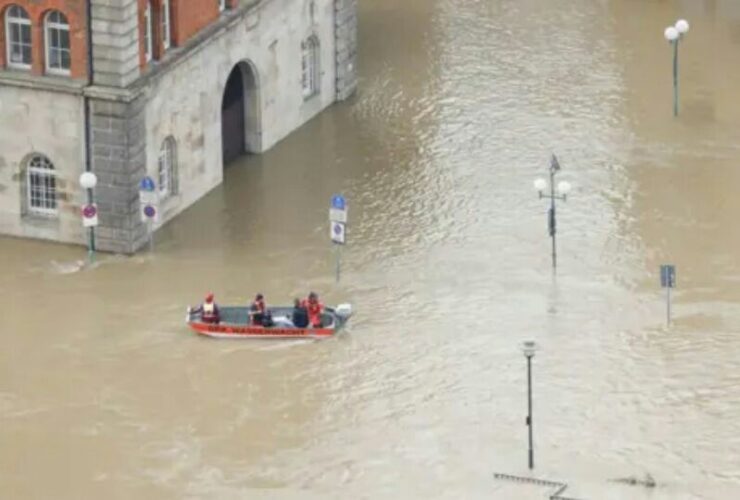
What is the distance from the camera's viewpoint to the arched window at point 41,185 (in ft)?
268

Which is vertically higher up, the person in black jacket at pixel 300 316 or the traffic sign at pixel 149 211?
the traffic sign at pixel 149 211

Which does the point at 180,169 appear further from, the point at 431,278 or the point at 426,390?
the point at 426,390

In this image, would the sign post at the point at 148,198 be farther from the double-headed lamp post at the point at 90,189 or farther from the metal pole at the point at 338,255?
the metal pole at the point at 338,255

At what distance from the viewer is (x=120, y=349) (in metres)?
75.1

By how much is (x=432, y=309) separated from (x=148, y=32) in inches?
485

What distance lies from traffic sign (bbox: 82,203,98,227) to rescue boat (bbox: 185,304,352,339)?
5.53m

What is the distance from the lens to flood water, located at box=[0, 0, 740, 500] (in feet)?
224

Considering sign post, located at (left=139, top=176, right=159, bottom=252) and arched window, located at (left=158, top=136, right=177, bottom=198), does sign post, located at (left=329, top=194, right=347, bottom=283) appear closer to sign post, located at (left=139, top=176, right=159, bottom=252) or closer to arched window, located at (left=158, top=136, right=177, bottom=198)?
sign post, located at (left=139, top=176, right=159, bottom=252)

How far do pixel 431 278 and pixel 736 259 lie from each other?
9.19 meters

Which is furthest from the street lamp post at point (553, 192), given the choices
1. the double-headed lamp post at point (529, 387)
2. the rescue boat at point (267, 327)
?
the double-headed lamp post at point (529, 387)

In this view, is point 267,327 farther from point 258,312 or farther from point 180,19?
point 180,19

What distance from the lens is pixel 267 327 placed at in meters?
75.1

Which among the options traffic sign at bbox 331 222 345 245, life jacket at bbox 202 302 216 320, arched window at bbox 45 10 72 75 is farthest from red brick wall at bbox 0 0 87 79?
life jacket at bbox 202 302 216 320

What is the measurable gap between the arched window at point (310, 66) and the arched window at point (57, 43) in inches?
557
